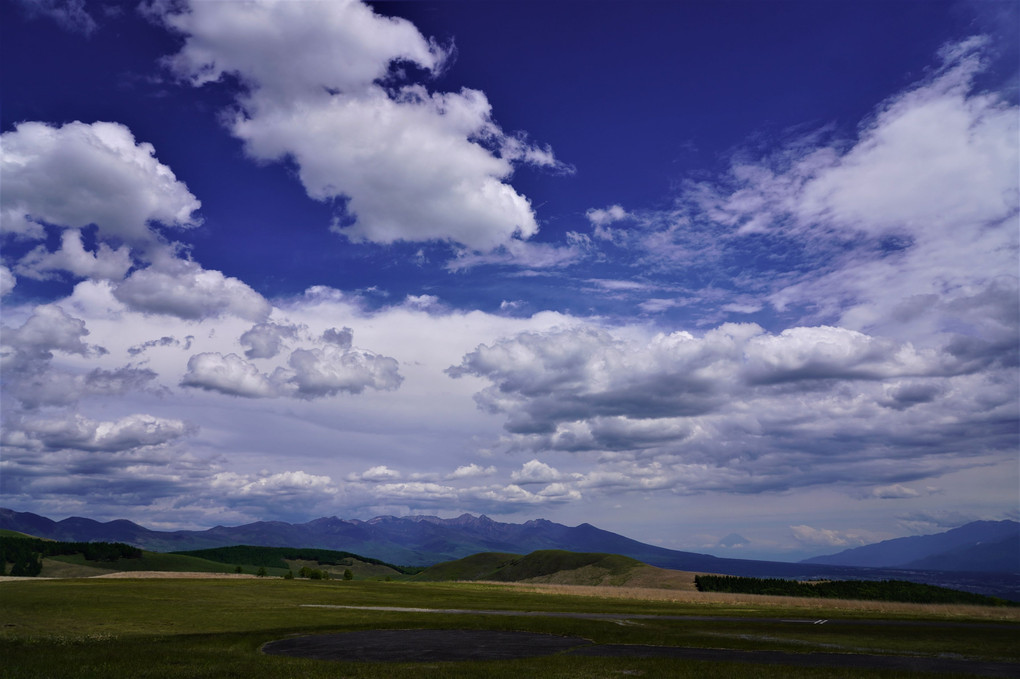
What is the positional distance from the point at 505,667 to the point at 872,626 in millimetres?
48943

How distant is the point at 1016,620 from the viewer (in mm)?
73188

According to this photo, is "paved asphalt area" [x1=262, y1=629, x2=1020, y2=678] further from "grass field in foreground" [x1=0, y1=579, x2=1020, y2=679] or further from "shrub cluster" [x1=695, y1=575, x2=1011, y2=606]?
"shrub cluster" [x1=695, y1=575, x2=1011, y2=606]

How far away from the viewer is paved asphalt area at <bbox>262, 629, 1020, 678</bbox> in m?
36.3

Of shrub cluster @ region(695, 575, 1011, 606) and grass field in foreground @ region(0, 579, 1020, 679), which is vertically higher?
grass field in foreground @ region(0, 579, 1020, 679)

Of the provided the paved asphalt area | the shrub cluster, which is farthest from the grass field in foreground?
the shrub cluster

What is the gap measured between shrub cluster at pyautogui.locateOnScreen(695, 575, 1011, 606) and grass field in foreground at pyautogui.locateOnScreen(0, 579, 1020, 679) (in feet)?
163

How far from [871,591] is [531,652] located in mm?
124844

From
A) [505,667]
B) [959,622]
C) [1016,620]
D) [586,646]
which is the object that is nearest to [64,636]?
[505,667]

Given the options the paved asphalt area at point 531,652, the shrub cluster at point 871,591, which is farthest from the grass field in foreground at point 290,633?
the shrub cluster at point 871,591

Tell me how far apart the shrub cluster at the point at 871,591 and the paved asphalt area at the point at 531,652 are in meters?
95.9

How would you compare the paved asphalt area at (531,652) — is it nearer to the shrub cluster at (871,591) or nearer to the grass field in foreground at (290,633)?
the grass field in foreground at (290,633)

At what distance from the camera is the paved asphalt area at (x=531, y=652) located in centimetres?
3631

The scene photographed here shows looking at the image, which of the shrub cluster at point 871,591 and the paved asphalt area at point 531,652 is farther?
the shrub cluster at point 871,591

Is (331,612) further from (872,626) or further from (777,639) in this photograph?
(872,626)
